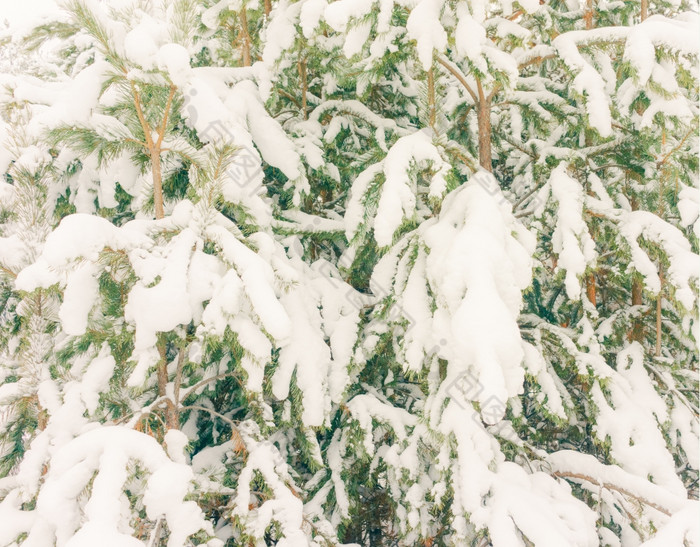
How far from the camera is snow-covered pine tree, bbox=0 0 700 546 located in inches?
67.9

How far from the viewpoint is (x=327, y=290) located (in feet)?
9.52

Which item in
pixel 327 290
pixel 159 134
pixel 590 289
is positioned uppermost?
pixel 159 134

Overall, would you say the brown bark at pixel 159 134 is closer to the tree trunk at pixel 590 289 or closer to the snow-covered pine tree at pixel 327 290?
the snow-covered pine tree at pixel 327 290

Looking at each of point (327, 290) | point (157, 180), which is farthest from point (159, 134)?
point (327, 290)

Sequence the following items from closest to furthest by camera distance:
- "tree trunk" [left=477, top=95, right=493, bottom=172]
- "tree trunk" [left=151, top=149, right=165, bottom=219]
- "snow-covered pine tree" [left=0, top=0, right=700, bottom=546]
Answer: "snow-covered pine tree" [left=0, top=0, right=700, bottom=546] → "tree trunk" [left=151, top=149, right=165, bottom=219] → "tree trunk" [left=477, top=95, right=493, bottom=172]

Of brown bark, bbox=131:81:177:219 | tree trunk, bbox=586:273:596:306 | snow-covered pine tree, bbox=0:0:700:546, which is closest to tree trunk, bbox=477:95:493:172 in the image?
snow-covered pine tree, bbox=0:0:700:546

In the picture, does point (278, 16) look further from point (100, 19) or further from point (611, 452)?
point (611, 452)

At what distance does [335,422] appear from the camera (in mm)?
3275

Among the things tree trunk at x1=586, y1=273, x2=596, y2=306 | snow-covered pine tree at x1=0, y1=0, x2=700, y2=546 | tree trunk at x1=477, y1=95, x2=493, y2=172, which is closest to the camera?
snow-covered pine tree at x1=0, y1=0, x2=700, y2=546

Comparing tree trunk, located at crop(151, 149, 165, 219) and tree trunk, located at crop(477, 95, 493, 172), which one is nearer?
tree trunk, located at crop(151, 149, 165, 219)

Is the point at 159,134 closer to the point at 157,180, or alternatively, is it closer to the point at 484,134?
the point at 157,180

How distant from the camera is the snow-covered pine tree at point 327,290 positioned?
172cm

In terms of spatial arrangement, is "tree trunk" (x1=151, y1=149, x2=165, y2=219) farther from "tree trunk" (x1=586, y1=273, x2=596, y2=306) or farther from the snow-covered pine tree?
"tree trunk" (x1=586, y1=273, x2=596, y2=306)

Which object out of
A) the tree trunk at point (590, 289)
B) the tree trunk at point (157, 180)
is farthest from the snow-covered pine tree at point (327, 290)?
the tree trunk at point (590, 289)
